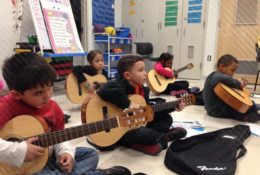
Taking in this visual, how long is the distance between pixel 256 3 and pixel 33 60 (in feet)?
8.42

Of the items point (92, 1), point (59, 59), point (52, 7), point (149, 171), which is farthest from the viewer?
point (92, 1)

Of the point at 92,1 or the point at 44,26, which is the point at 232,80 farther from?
the point at 92,1

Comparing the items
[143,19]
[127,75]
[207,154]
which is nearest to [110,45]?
[143,19]

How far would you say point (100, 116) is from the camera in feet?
3.54

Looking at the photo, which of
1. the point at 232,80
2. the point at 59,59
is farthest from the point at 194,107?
the point at 59,59

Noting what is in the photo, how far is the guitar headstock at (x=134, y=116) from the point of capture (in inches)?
35.8

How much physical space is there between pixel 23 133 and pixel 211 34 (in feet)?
8.52

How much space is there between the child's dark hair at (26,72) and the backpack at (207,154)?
561mm

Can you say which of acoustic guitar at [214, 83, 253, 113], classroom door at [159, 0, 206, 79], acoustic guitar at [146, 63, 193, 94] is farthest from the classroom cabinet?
acoustic guitar at [214, 83, 253, 113]

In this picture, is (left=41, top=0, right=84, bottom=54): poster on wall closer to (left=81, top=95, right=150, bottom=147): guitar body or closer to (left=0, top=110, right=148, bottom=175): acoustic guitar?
(left=81, top=95, right=150, bottom=147): guitar body

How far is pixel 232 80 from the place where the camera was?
1.59m

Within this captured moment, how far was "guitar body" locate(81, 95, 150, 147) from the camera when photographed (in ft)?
3.47

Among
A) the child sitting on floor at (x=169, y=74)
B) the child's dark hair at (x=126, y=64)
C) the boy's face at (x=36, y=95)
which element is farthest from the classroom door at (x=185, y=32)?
the boy's face at (x=36, y=95)

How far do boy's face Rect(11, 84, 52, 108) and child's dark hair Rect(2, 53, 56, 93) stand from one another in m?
0.01
